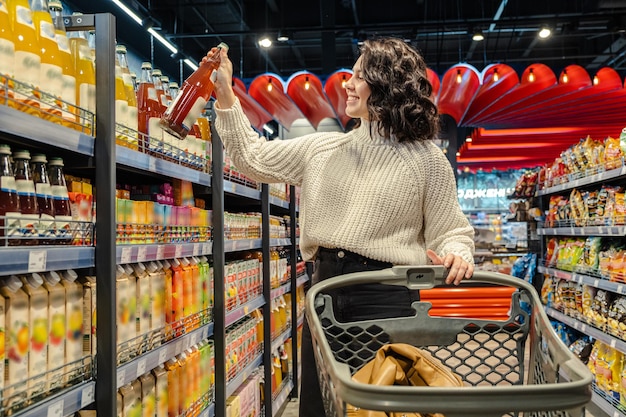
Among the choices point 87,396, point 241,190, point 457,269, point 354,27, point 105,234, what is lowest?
point 87,396

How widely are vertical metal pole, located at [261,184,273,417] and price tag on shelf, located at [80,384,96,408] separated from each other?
7.24 ft

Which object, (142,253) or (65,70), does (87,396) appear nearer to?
(142,253)

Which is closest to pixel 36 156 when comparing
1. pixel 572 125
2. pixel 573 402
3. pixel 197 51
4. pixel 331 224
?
pixel 331 224

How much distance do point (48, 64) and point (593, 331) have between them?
13.2 ft

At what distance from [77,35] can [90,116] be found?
1.06ft

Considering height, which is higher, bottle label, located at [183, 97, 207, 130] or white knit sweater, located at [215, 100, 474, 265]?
bottle label, located at [183, 97, 207, 130]

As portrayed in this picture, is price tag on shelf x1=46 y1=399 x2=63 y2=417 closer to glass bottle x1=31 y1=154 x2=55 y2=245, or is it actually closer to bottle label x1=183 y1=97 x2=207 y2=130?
glass bottle x1=31 y1=154 x2=55 y2=245

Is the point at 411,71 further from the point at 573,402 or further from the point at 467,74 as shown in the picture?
the point at 467,74

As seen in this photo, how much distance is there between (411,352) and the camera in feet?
4.56

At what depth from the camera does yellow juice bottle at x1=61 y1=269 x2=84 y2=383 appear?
5.41 ft

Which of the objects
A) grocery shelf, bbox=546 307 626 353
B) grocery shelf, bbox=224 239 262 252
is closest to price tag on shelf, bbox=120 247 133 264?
grocery shelf, bbox=224 239 262 252

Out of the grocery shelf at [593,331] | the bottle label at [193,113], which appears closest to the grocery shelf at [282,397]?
the grocery shelf at [593,331]

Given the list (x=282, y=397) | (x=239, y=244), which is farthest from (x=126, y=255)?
(x=282, y=397)

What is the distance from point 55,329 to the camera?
1595 millimetres
